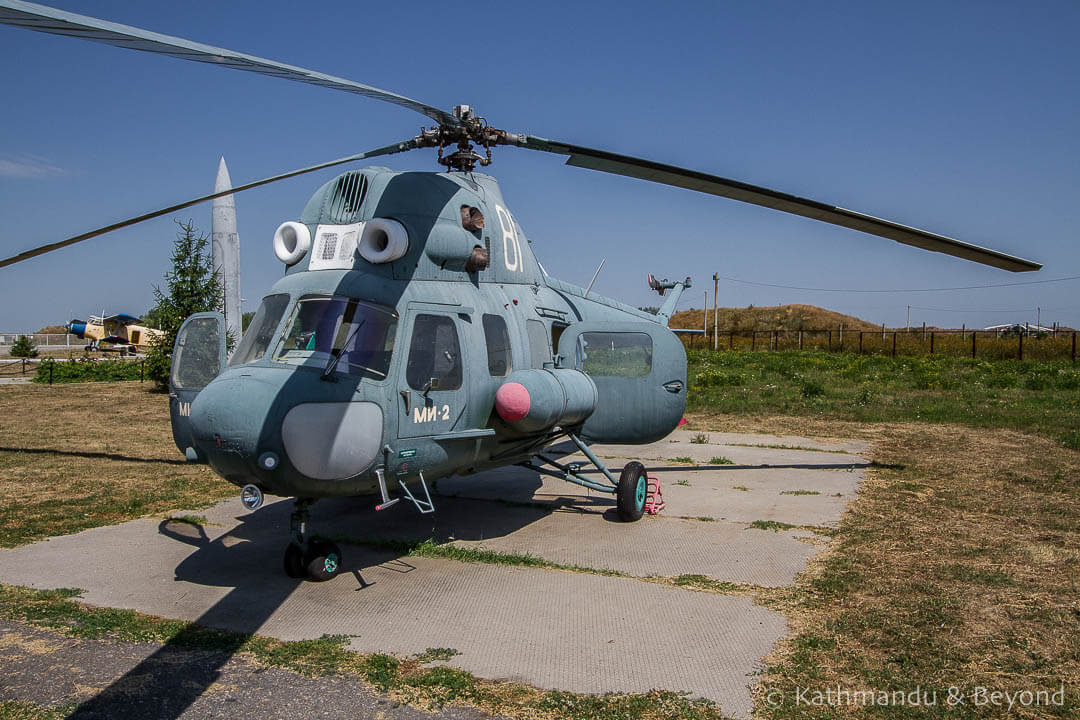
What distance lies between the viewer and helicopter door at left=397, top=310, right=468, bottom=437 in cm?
631

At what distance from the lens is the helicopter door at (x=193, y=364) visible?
7.50 m

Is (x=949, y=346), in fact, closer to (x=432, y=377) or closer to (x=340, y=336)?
(x=432, y=377)

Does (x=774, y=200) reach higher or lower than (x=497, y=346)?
higher

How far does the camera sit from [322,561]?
21.1 feet

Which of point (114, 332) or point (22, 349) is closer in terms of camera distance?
point (22, 349)

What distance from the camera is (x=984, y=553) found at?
7270mm

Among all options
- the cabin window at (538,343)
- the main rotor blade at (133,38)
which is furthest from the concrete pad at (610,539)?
the main rotor blade at (133,38)

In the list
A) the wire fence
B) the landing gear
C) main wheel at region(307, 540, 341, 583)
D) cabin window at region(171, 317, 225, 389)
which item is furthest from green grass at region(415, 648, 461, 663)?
the wire fence

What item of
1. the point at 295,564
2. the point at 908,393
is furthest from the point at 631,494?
the point at 908,393

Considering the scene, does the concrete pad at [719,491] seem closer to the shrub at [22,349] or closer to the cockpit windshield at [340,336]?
the cockpit windshield at [340,336]

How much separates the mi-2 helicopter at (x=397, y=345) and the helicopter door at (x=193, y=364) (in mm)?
19

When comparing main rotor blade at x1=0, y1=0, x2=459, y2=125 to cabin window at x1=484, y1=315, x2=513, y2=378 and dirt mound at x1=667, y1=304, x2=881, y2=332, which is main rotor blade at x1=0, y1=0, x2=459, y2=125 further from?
dirt mound at x1=667, y1=304, x2=881, y2=332

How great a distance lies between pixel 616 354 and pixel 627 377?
317 millimetres

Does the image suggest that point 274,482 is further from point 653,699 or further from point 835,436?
point 835,436
